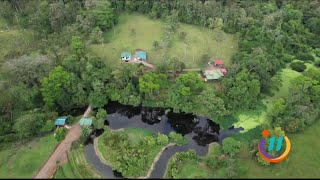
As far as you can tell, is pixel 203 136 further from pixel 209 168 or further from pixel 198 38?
pixel 198 38

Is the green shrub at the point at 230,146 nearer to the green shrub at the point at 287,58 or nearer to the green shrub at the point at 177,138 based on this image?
the green shrub at the point at 177,138

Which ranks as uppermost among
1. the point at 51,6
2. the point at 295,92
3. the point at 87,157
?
the point at 51,6

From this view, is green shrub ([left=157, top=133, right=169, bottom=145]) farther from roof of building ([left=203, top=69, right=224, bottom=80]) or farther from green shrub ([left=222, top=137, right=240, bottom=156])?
roof of building ([left=203, top=69, right=224, bottom=80])

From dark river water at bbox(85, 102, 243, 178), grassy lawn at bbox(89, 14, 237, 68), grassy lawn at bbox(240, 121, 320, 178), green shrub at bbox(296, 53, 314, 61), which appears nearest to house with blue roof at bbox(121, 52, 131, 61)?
grassy lawn at bbox(89, 14, 237, 68)

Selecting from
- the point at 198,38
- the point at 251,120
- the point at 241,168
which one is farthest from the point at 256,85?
the point at 198,38

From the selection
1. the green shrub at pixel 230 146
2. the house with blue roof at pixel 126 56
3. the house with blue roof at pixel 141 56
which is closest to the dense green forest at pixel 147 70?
the house with blue roof at pixel 126 56

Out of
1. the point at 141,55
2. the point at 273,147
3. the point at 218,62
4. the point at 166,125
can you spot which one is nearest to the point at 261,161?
the point at 273,147

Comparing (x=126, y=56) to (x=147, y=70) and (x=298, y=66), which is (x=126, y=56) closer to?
(x=147, y=70)

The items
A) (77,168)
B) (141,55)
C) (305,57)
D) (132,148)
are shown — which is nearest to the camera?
(77,168)
